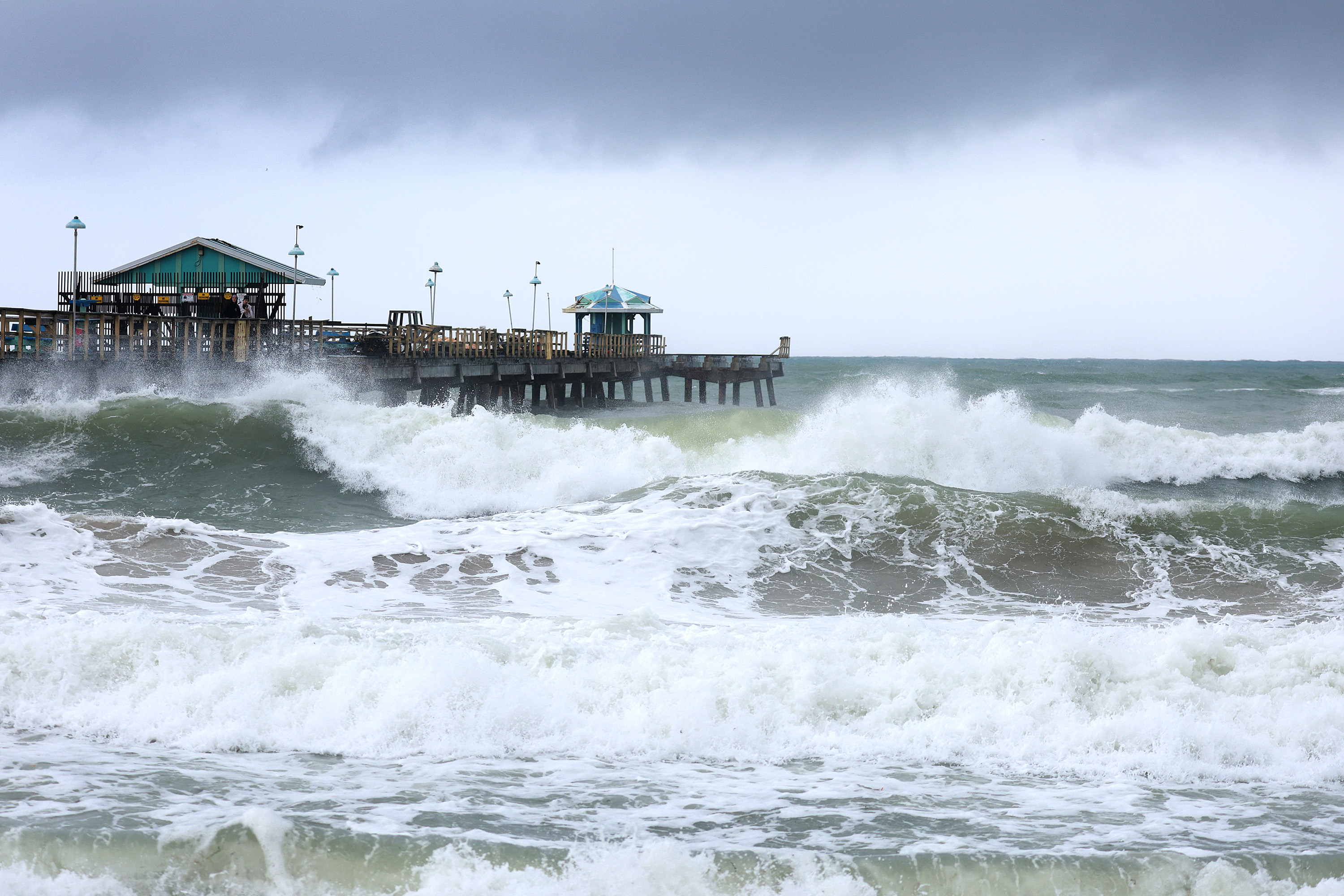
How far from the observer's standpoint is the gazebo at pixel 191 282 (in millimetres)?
24594

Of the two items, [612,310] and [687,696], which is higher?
[612,310]

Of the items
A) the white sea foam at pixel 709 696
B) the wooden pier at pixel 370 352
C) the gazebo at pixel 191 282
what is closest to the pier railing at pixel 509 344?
the wooden pier at pixel 370 352

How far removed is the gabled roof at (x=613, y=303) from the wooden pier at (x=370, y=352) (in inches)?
75.1

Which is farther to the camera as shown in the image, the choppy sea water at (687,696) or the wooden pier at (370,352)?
the wooden pier at (370,352)

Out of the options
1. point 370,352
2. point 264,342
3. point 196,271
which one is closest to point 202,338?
point 264,342

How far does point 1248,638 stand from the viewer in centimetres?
658

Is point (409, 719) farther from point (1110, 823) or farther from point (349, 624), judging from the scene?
point (1110, 823)

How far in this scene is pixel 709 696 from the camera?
18.6 feet

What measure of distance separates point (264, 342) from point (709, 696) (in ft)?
61.0

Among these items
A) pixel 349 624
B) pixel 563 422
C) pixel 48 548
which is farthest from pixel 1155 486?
pixel 48 548

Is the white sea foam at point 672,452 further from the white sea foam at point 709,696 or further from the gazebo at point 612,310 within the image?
the gazebo at point 612,310

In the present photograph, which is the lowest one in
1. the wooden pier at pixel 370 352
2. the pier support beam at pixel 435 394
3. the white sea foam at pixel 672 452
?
the white sea foam at pixel 672 452

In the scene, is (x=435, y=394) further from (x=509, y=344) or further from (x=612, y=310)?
(x=612, y=310)

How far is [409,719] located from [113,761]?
141 centimetres
